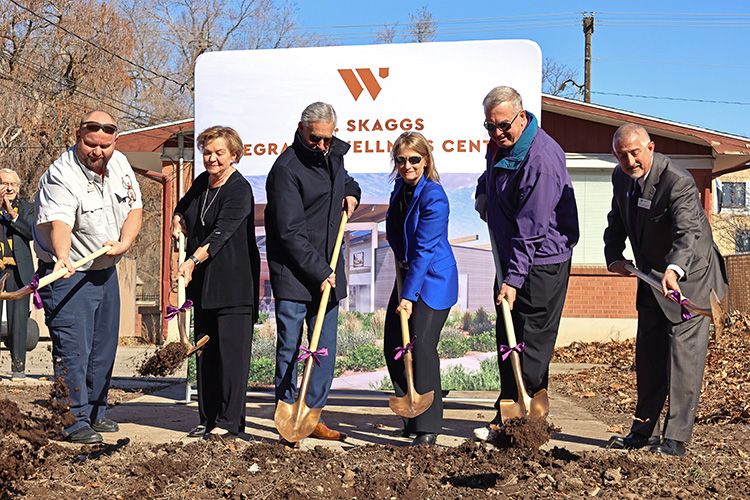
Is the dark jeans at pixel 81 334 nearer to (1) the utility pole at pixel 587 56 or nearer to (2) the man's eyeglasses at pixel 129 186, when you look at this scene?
(2) the man's eyeglasses at pixel 129 186

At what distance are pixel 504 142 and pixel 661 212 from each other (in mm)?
1027

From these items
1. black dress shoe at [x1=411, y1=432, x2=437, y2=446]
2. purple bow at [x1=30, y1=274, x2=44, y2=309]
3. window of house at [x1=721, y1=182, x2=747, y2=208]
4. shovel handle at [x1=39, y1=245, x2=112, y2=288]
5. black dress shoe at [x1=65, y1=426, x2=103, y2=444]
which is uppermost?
window of house at [x1=721, y1=182, x2=747, y2=208]

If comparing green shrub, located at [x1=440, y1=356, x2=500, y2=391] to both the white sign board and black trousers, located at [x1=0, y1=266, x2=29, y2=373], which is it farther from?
black trousers, located at [x1=0, y1=266, x2=29, y2=373]

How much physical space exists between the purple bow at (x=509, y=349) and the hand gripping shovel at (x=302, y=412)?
1067mm

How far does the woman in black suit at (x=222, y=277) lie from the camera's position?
4.84 m

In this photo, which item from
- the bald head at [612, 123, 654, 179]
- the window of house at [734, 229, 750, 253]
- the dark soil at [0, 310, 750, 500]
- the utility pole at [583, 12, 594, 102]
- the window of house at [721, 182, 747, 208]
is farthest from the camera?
the window of house at [721, 182, 747, 208]

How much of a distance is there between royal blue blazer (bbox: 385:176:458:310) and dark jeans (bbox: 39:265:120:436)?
2038mm

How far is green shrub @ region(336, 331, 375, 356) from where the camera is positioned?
22.2 ft

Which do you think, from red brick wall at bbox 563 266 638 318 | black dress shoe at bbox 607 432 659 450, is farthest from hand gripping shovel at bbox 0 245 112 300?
red brick wall at bbox 563 266 638 318

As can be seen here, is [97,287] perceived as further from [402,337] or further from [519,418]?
[519,418]

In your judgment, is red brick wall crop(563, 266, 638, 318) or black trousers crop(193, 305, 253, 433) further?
red brick wall crop(563, 266, 638, 318)

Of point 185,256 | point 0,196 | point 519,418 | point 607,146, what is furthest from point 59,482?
point 607,146

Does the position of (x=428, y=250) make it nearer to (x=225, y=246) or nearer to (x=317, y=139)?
Answer: (x=317, y=139)

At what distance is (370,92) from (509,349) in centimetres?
274
